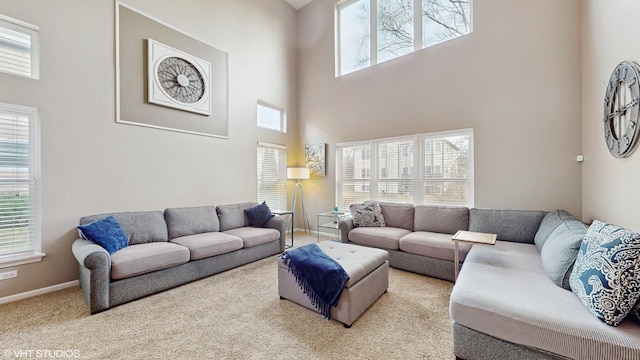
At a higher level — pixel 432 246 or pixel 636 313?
pixel 636 313

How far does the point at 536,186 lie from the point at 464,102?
1.57 m

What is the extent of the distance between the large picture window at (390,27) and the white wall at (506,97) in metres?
0.23

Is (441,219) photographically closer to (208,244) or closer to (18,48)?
(208,244)

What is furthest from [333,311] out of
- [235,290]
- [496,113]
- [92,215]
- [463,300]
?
[496,113]

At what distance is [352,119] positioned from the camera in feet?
17.2

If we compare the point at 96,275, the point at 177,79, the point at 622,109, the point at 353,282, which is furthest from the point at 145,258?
the point at 622,109

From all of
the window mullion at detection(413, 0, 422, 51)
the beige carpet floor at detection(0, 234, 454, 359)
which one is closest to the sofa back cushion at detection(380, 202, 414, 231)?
the beige carpet floor at detection(0, 234, 454, 359)

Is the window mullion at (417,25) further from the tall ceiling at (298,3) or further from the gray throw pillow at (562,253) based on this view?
the gray throw pillow at (562,253)

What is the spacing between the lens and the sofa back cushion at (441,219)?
3.66m

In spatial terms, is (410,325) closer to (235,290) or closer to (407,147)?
(235,290)

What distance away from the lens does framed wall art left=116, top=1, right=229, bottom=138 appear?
11.2 ft

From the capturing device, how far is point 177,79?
394cm

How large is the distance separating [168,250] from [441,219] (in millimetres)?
3693

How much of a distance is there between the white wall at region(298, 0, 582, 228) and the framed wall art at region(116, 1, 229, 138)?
2.85 meters
